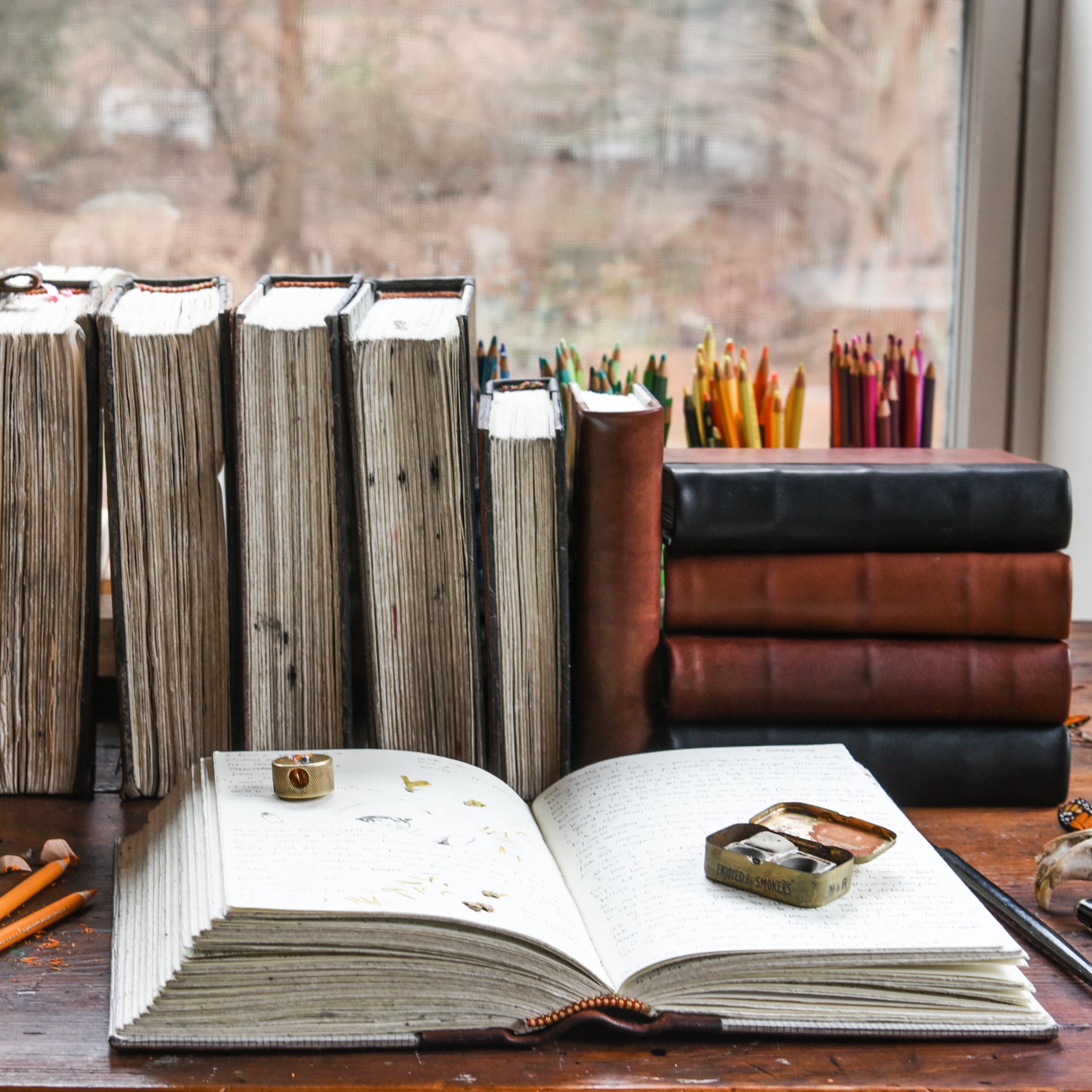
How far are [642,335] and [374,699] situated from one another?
886 mm

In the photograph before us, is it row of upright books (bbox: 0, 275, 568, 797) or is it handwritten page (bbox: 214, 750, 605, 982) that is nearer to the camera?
handwritten page (bbox: 214, 750, 605, 982)

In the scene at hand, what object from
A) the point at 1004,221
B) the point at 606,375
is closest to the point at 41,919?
the point at 606,375

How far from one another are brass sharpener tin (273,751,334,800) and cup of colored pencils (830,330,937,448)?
0.69m

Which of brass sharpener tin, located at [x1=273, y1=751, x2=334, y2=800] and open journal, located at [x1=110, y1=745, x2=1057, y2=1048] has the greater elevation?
brass sharpener tin, located at [x1=273, y1=751, x2=334, y2=800]

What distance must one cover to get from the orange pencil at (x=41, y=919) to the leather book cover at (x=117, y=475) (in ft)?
0.49

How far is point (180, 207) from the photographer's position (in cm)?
145

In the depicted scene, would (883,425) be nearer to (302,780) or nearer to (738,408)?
(738,408)

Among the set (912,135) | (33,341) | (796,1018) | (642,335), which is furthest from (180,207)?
(796,1018)

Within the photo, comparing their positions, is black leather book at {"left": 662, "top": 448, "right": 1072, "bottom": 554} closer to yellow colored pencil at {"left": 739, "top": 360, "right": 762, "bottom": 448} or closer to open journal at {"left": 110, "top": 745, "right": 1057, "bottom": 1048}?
open journal at {"left": 110, "top": 745, "right": 1057, "bottom": 1048}

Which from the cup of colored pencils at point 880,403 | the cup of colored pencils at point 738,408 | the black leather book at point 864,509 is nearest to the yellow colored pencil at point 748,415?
the cup of colored pencils at point 738,408

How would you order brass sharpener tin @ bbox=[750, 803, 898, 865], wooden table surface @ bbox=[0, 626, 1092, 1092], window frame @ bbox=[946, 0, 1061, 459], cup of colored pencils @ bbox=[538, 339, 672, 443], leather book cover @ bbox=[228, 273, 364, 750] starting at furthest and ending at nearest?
window frame @ bbox=[946, 0, 1061, 459], cup of colored pencils @ bbox=[538, 339, 672, 443], leather book cover @ bbox=[228, 273, 364, 750], brass sharpener tin @ bbox=[750, 803, 898, 865], wooden table surface @ bbox=[0, 626, 1092, 1092]

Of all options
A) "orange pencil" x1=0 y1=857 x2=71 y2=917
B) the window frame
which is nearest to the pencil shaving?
"orange pencil" x1=0 y1=857 x2=71 y2=917

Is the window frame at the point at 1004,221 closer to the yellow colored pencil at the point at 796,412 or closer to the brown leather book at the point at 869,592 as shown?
the yellow colored pencil at the point at 796,412

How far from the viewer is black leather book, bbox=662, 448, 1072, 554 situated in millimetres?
722
